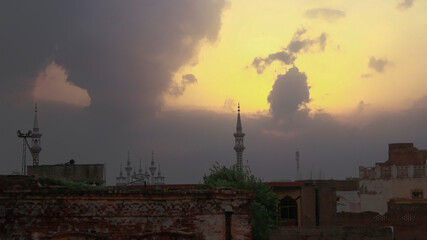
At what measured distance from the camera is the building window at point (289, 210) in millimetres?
45344

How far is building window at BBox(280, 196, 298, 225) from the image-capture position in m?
45.3

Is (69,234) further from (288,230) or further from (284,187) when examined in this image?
(284,187)

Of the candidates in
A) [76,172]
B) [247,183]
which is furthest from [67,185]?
[247,183]

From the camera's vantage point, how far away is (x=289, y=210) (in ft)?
149

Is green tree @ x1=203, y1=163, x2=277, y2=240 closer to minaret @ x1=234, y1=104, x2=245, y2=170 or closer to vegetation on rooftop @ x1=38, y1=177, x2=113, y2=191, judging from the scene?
vegetation on rooftop @ x1=38, y1=177, x2=113, y2=191

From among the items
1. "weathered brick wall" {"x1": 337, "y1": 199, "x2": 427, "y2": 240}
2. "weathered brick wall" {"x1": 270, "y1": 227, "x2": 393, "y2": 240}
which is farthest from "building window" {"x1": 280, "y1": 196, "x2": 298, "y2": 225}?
"weathered brick wall" {"x1": 270, "y1": 227, "x2": 393, "y2": 240}

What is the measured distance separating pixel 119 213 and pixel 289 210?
28874 millimetres

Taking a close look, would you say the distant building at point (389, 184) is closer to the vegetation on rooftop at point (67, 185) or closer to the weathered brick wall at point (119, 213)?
the weathered brick wall at point (119, 213)

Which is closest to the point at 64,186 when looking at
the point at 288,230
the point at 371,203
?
the point at 288,230

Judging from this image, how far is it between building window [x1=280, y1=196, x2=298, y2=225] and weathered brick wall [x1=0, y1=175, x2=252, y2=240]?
26.0m

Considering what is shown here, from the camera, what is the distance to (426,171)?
53.2 meters

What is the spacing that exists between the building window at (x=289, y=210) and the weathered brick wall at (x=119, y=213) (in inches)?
1024

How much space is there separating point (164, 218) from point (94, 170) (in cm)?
996

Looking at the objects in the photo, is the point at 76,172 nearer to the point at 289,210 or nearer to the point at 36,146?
the point at 289,210
